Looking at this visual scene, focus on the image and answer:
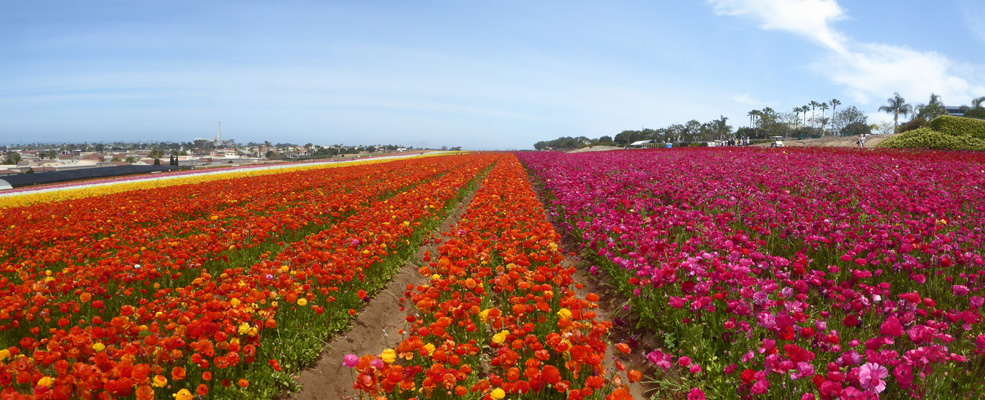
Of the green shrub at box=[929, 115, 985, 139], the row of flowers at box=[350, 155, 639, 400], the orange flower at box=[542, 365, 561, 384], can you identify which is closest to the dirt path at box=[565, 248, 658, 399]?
the row of flowers at box=[350, 155, 639, 400]

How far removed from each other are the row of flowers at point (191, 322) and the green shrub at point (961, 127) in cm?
3862

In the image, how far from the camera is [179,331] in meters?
3.26

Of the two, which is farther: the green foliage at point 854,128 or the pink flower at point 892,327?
the green foliage at point 854,128

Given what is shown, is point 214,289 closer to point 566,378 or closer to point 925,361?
point 566,378

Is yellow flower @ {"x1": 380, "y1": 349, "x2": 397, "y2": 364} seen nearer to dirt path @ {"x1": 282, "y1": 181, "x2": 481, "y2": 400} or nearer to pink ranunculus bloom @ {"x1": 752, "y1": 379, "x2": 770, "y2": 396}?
dirt path @ {"x1": 282, "y1": 181, "x2": 481, "y2": 400}

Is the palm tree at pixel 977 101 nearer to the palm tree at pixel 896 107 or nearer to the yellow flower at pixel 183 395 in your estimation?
the palm tree at pixel 896 107

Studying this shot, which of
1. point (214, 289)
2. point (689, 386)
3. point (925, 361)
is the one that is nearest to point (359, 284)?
point (214, 289)

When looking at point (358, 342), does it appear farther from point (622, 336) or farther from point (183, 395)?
point (622, 336)

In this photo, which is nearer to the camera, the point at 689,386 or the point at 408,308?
the point at 689,386

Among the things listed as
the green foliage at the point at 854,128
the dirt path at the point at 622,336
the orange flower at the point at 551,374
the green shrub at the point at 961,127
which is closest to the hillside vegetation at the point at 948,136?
the green shrub at the point at 961,127

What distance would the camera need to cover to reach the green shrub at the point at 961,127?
28870 mm

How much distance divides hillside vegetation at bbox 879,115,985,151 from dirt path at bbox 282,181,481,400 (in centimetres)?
3418

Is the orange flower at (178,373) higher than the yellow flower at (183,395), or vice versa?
the orange flower at (178,373)

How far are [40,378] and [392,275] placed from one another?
4114 millimetres
